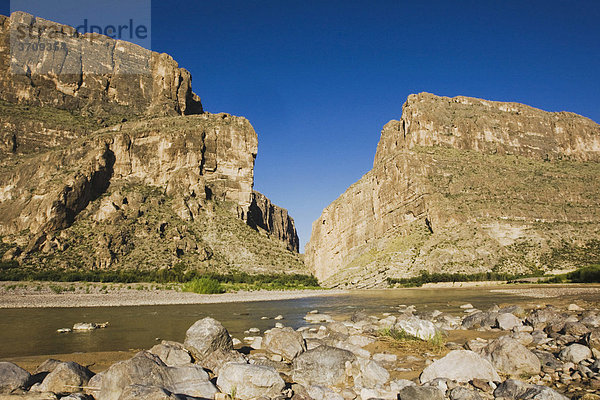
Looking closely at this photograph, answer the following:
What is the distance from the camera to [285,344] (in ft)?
40.8

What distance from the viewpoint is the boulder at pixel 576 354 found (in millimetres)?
9715

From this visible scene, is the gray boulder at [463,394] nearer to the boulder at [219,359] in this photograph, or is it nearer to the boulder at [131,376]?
the boulder at [219,359]

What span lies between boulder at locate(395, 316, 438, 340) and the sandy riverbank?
3466cm

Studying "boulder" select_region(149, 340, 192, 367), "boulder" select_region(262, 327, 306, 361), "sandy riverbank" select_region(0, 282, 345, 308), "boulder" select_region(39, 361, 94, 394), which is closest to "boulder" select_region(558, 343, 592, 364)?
"boulder" select_region(262, 327, 306, 361)

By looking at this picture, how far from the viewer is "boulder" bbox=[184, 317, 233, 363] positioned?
11742 mm

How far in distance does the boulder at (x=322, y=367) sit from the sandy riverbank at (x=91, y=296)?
35971 millimetres

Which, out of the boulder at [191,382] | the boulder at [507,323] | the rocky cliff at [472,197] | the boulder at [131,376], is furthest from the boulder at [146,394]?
the rocky cliff at [472,197]

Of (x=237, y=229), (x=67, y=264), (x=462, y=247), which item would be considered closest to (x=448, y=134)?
(x=462, y=247)

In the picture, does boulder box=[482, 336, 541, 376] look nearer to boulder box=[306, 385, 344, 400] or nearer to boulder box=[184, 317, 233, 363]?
boulder box=[306, 385, 344, 400]

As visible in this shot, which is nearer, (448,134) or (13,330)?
(13,330)

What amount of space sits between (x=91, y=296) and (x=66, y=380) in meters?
A: 42.0

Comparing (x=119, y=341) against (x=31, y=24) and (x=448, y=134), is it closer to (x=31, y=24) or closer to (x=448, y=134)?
(x=448, y=134)

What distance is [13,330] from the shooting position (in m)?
20.6

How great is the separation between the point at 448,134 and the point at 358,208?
4541 centimetres
